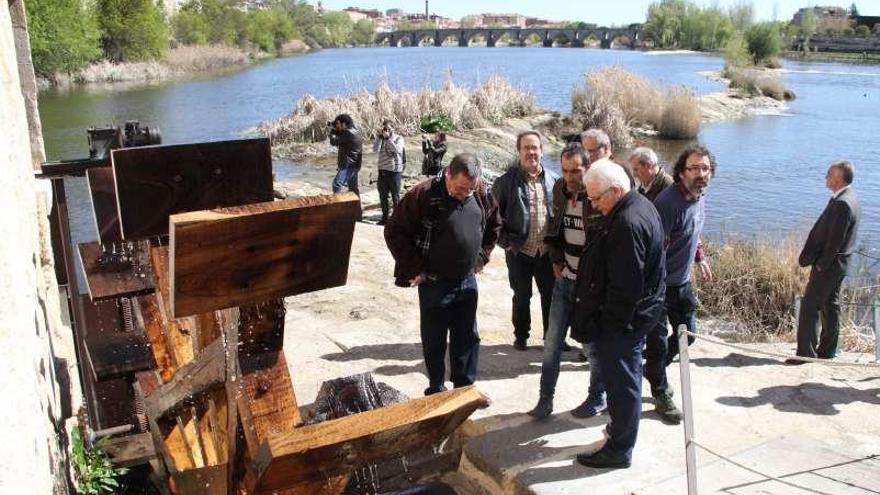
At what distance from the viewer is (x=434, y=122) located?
21328mm

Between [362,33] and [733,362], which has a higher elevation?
[362,33]

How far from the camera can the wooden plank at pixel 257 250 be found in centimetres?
270

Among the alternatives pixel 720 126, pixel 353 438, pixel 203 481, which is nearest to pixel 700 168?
pixel 353 438

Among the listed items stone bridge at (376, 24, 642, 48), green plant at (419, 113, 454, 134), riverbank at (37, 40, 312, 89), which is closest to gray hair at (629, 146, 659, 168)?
green plant at (419, 113, 454, 134)

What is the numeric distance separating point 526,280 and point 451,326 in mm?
1100

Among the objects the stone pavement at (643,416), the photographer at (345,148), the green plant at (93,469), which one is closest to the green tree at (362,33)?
the photographer at (345,148)

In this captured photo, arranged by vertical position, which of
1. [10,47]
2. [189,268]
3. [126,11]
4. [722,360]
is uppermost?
[126,11]

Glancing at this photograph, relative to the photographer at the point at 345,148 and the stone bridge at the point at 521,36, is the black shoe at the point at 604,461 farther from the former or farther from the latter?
the stone bridge at the point at 521,36

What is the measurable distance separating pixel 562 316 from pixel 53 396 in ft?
8.63

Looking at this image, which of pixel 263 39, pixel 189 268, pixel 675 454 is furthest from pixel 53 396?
pixel 263 39

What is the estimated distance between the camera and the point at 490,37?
398 ft

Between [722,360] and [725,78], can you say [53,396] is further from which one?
[725,78]

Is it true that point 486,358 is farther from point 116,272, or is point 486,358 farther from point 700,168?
point 116,272

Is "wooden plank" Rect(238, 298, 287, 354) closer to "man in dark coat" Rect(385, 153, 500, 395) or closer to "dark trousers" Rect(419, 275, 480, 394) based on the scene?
"man in dark coat" Rect(385, 153, 500, 395)
